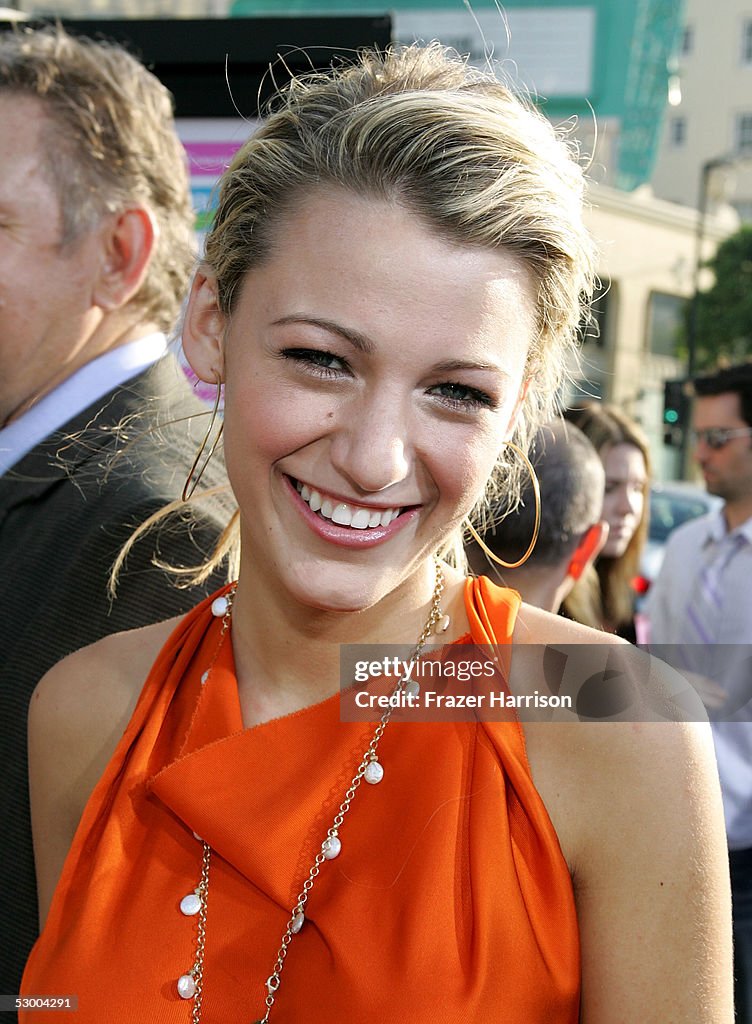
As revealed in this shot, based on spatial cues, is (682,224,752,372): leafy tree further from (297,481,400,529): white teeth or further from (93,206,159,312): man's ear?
(297,481,400,529): white teeth

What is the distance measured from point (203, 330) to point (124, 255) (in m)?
0.89

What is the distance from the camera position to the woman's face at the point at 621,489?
4.33 meters

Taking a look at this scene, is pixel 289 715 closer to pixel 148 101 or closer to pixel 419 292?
pixel 419 292

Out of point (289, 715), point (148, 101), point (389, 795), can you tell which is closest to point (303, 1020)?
point (389, 795)

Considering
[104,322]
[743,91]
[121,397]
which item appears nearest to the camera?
[121,397]

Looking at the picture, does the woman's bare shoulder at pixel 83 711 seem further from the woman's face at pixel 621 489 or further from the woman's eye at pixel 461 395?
the woman's face at pixel 621 489

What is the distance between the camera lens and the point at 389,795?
1.59 meters

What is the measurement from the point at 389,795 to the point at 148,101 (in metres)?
1.86

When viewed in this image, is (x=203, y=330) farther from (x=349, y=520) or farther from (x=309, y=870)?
(x=309, y=870)

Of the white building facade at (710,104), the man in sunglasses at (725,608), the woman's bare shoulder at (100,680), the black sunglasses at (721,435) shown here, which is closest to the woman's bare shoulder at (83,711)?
the woman's bare shoulder at (100,680)

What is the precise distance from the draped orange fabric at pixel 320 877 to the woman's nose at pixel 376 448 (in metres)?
0.33

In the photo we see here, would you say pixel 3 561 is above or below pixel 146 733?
above

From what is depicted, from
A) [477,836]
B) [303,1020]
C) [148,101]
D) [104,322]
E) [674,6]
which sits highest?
[674,6]

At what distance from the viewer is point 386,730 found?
1.65 metres
